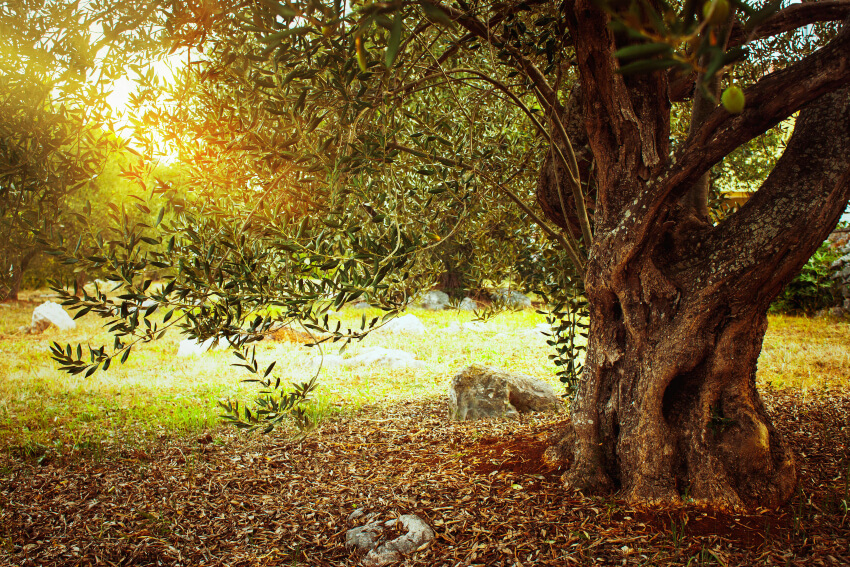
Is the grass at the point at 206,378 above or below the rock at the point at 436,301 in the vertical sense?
below

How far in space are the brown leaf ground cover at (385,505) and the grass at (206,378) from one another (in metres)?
0.74

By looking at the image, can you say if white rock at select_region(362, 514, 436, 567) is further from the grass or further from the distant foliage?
the distant foliage

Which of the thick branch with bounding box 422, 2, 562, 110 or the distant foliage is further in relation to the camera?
the distant foliage

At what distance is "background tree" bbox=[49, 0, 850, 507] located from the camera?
295 cm

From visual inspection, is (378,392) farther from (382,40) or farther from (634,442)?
(382,40)

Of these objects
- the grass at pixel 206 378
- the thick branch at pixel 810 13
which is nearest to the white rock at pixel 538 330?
the grass at pixel 206 378

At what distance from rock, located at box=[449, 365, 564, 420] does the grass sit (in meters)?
1.38

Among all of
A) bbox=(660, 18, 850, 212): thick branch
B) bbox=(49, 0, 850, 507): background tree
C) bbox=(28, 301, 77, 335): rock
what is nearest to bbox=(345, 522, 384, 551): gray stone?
bbox=(49, 0, 850, 507): background tree

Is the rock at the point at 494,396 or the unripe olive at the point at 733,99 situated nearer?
the unripe olive at the point at 733,99

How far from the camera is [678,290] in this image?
344 cm

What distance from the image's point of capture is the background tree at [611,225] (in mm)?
2947

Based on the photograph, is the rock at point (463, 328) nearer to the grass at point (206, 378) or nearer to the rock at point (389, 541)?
the grass at point (206, 378)

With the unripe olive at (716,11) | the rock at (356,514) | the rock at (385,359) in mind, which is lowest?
the rock at (356,514)

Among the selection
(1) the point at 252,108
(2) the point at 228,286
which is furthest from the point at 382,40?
(2) the point at 228,286
